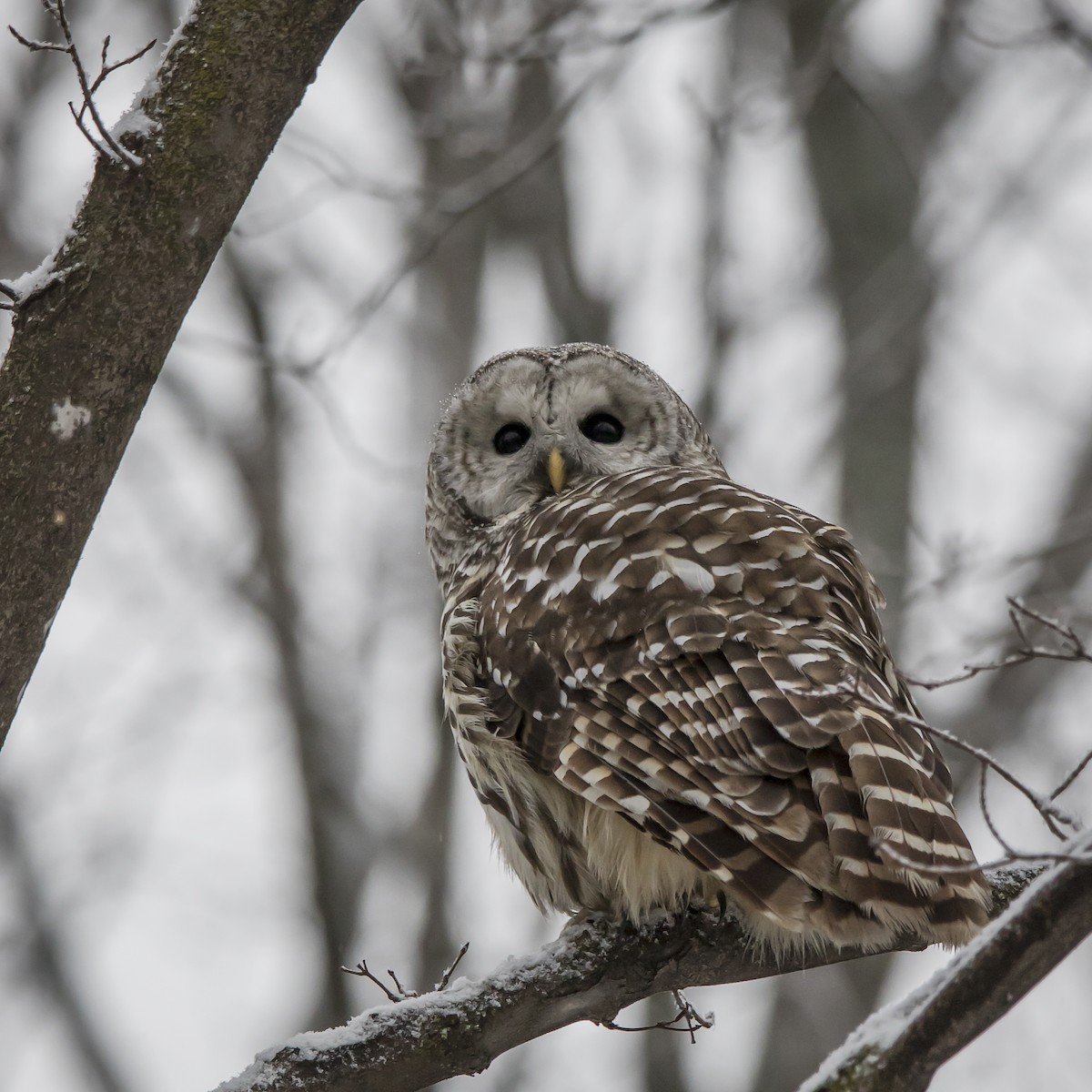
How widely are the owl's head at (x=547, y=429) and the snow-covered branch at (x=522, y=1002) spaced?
5.96 feet

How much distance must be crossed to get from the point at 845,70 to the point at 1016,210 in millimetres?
1438

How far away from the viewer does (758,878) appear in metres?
2.76

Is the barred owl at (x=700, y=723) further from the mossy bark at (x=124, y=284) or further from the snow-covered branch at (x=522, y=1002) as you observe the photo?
the mossy bark at (x=124, y=284)

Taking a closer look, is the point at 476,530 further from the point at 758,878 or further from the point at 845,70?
the point at 845,70

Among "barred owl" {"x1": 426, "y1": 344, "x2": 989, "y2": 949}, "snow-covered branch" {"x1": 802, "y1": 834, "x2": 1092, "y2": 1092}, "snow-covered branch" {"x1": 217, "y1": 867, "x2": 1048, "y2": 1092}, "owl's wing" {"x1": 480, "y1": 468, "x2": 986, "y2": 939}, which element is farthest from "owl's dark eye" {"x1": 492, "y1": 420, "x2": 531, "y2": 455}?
Result: "snow-covered branch" {"x1": 802, "y1": 834, "x2": 1092, "y2": 1092}

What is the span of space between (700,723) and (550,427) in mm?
1866

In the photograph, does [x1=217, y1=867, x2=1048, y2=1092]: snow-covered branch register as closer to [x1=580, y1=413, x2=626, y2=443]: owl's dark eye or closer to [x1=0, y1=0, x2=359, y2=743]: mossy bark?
[x1=0, y1=0, x2=359, y2=743]: mossy bark

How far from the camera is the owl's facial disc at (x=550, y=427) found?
4758mm

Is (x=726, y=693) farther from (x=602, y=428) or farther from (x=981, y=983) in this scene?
(x=602, y=428)

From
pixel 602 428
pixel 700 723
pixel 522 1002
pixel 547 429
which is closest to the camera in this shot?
pixel 522 1002

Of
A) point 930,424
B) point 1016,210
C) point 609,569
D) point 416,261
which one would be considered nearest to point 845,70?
point 1016,210

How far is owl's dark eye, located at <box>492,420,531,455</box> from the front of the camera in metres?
4.91

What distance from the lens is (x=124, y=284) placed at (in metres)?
2.50

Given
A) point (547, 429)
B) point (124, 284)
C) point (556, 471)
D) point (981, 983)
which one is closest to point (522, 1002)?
point (981, 983)
